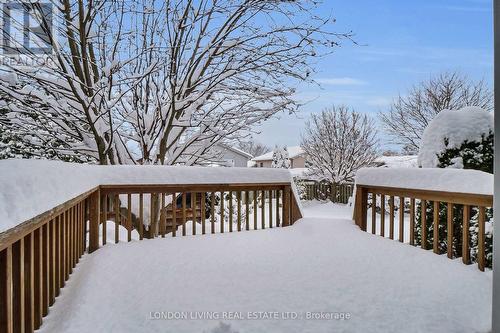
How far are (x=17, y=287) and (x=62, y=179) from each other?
607mm

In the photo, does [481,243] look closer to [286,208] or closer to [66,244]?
[286,208]

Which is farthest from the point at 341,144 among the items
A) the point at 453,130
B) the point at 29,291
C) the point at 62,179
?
the point at 29,291

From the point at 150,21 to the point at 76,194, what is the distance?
3.97m

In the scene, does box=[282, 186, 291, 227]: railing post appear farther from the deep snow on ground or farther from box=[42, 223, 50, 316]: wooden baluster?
box=[42, 223, 50, 316]: wooden baluster

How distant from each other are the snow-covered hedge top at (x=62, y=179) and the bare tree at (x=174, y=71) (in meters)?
1.07

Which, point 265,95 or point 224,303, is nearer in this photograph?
point 224,303

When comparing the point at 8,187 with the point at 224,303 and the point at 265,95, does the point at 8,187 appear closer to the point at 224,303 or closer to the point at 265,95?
the point at 224,303

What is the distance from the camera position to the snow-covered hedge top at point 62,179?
116 cm

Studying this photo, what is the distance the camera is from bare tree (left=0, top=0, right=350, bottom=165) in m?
4.61

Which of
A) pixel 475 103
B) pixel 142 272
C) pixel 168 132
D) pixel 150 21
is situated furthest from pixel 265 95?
pixel 475 103

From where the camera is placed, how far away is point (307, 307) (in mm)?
2014

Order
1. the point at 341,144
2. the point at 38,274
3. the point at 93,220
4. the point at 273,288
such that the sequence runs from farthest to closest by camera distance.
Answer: the point at 341,144 < the point at 93,220 < the point at 273,288 < the point at 38,274

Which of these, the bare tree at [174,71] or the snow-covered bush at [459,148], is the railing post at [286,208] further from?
the snow-covered bush at [459,148]

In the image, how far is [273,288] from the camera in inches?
91.0
